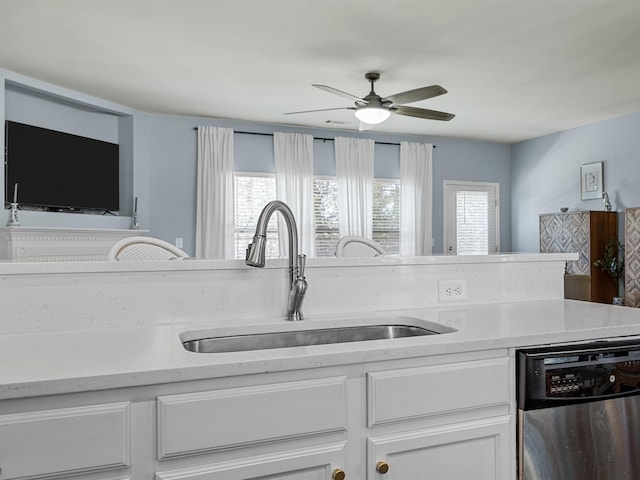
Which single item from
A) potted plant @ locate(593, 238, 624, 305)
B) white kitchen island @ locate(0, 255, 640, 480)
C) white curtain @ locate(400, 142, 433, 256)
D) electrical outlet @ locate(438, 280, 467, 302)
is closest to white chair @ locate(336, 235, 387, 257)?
electrical outlet @ locate(438, 280, 467, 302)

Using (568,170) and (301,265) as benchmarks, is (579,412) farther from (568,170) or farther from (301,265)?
(568,170)

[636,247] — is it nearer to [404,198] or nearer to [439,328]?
[404,198]

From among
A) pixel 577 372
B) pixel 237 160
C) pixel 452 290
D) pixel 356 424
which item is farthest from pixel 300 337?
pixel 237 160

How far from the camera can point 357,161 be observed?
6.45 meters

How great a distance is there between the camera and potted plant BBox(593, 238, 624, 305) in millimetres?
5487

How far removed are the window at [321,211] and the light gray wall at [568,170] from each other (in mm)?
1929

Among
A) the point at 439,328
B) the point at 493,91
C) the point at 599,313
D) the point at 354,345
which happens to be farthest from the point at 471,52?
the point at 354,345

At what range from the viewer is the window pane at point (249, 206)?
599 cm

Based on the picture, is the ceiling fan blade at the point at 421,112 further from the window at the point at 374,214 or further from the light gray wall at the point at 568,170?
the light gray wall at the point at 568,170

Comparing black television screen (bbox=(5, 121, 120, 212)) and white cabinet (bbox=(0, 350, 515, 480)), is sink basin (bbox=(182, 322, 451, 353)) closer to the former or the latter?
white cabinet (bbox=(0, 350, 515, 480))

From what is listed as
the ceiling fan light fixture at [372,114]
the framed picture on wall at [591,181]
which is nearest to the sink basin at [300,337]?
the ceiling fan light fixture at [372,114]

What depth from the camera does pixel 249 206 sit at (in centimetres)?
605

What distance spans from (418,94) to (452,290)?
7.46 feet

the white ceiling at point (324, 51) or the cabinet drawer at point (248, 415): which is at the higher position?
the white ceiling at point (324, 51)
